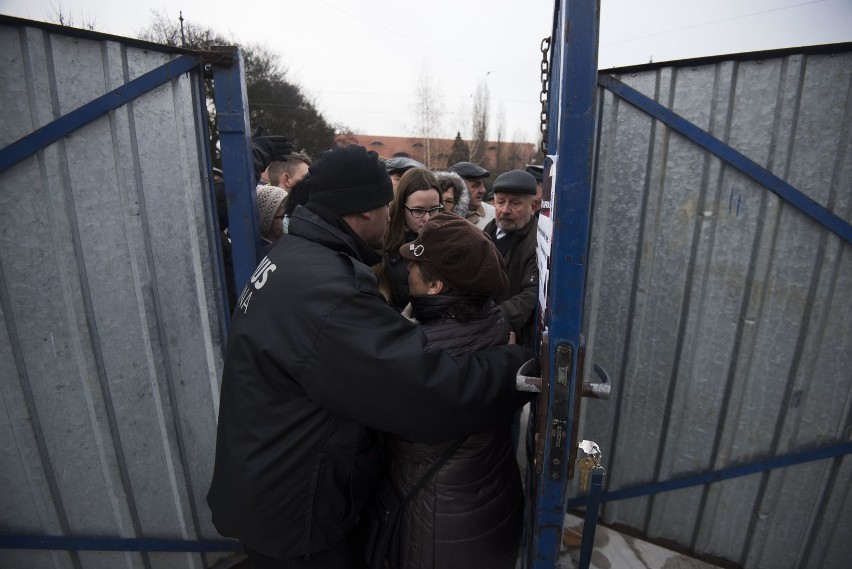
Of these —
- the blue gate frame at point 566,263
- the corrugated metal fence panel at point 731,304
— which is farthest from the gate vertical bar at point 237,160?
the corrugated metal fence panel at point 731,304

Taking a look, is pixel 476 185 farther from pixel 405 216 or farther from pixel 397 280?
pixel 397 280

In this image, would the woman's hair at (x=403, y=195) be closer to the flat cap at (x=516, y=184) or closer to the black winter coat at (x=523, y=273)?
the flat cap at (x=516, y=184)

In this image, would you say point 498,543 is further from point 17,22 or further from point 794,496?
point 17,22

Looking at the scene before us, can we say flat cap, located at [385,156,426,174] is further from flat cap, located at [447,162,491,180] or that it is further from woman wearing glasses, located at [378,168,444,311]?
flat cap, located at [447,162,491,180]

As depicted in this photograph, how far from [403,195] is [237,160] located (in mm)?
985

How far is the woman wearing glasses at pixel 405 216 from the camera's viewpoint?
252 centimetres

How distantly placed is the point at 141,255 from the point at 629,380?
8.21 feet

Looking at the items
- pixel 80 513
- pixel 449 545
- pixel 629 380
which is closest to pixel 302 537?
pixel 449 545

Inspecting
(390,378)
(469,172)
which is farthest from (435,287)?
(469,172)

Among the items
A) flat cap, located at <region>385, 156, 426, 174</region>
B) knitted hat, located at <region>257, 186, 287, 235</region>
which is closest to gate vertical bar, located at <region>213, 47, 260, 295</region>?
knitted hat, located at <region>257, 186, 287, 235</region>

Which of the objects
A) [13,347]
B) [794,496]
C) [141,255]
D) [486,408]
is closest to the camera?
[486,408]

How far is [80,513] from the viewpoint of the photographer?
200cm

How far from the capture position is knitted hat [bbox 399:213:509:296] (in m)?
1.47

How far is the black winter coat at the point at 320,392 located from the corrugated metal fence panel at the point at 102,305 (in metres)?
0.70
